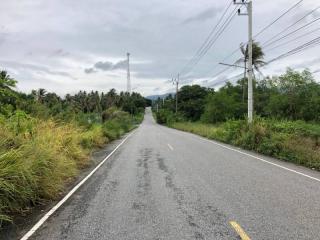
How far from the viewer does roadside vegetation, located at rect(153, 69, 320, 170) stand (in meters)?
18.4

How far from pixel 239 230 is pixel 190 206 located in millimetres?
1844

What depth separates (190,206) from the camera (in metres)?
7.87

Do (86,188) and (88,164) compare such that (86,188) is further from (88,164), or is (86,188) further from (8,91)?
(88,164)

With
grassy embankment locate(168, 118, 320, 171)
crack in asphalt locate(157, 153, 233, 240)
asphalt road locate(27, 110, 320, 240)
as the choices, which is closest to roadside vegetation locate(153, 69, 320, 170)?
grassy embankment locate(168, 118, 320, 171)

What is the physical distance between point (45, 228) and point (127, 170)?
7079 mm

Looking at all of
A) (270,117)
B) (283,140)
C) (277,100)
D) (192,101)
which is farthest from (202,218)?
(192,101)

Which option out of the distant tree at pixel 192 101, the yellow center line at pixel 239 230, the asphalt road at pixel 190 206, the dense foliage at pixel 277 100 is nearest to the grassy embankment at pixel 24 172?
the asphalt road at pixel 190 206

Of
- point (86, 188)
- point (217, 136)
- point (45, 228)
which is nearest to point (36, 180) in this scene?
point (86, 188)

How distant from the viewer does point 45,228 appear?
657cm

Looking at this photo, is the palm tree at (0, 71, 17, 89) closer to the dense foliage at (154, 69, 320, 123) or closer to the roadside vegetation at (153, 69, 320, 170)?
the roadside vegetation at (153, 69, 320, 170)

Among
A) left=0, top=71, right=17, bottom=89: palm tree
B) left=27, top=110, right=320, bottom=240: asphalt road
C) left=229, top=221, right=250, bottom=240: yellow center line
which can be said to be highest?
left=0, top=71, right=17, bottom=89: palm tree

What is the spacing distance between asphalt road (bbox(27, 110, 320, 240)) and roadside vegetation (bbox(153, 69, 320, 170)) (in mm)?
5149

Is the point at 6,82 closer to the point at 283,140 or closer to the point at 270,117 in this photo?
the point at 283,140

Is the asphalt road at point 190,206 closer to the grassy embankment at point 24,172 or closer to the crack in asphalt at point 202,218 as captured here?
the crack in asphalt at point 202,218
